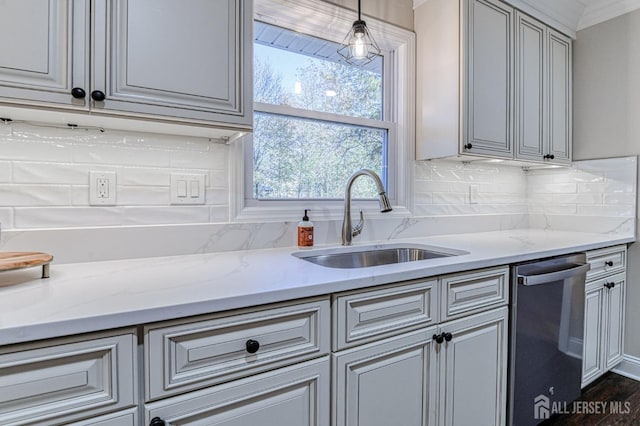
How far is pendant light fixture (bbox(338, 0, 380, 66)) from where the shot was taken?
5.64 ft

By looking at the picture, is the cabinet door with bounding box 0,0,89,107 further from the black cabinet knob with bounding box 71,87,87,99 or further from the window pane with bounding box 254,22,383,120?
the window pane with bounding box 254,22,383,120

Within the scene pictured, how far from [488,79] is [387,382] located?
169 centimetres

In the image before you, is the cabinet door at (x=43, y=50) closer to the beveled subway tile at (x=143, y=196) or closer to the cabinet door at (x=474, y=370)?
the beveled subway tile at (x=143, y=196)

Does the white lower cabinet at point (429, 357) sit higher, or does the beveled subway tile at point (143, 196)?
the beveled subway tile at point (143, 196)

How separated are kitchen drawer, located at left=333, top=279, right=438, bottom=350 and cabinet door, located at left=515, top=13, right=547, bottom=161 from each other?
1.37 meters

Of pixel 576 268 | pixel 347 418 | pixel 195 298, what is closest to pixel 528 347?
pixel 576 268

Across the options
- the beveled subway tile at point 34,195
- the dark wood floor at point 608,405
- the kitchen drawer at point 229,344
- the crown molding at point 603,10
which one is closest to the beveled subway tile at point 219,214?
the beveled subway tile at point 34,195

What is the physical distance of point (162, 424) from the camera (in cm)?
82

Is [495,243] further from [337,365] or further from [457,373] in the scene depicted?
[337,365]

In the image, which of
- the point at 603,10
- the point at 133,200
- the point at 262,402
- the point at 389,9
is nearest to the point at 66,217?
the point at 133,200

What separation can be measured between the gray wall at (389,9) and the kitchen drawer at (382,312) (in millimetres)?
1511

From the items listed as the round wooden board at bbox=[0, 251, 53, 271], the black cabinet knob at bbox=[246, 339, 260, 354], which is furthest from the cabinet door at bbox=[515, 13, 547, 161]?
the round wooden board at bbox=[0, 251, 53, 271]

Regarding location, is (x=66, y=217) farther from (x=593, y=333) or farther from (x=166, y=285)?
(x=593, y=333)

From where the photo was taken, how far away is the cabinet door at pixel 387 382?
1.09 meters
